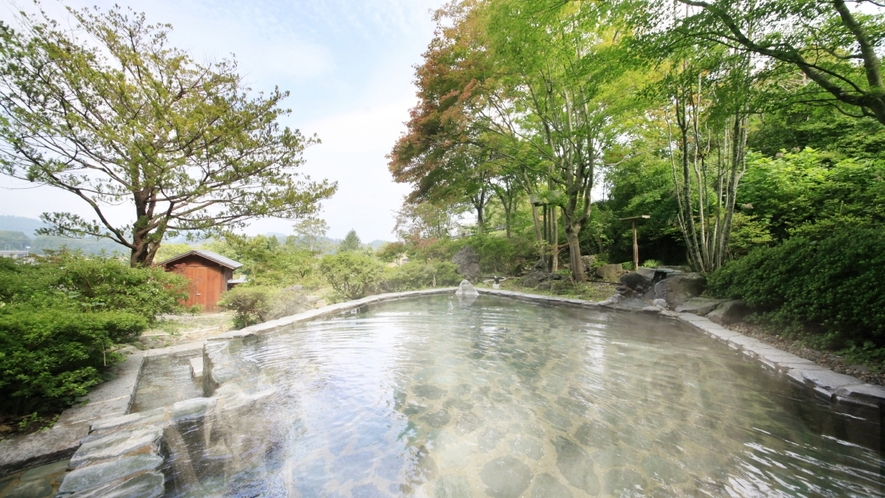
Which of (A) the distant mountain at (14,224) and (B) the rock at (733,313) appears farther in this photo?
(A) the distant mountain at (14,224)

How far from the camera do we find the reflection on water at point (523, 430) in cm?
221

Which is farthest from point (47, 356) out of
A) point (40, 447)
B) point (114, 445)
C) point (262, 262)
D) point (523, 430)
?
point (262, 262)

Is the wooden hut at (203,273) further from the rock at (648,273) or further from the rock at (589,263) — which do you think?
the rock at (648,273)

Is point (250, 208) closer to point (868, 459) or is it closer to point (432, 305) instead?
point (432, 305)

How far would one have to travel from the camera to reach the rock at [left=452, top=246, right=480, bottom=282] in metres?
15.4

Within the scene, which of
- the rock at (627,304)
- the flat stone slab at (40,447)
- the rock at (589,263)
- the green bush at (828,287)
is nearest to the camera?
the flat stone slab at (40,447)

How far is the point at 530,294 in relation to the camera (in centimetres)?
1058

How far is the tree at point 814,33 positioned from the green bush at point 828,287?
1640mm

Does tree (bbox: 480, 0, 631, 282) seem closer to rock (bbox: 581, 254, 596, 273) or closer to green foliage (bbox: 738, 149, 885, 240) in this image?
rock (bbox: 581, 254, 596, 273)

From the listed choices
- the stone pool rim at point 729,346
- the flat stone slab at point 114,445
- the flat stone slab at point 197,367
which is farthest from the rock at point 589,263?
the flat stone slab at point 114,445

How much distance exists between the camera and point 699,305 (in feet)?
22.4

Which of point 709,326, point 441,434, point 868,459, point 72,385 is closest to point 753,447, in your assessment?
point 868,459

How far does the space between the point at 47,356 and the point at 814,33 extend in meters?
9.33

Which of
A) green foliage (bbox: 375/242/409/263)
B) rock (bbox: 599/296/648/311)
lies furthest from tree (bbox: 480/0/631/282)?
green foliage (bbox: 375/242/409/263)
